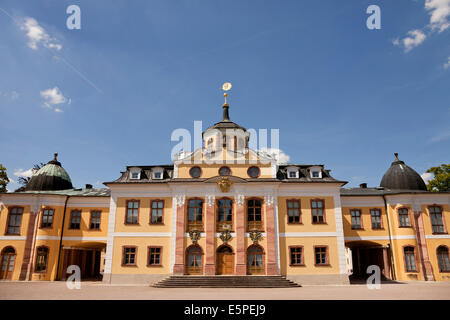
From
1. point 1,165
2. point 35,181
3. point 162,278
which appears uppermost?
point 1,165

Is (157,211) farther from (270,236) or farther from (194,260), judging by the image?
(270,236)

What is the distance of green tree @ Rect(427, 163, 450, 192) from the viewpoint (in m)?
40.3

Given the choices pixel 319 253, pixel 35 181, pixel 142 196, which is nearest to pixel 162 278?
pixel 142 196

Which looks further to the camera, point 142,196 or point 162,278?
point 142,196

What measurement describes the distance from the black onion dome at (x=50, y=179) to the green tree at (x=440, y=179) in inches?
1779

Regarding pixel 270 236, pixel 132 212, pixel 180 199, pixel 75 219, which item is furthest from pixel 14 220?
pixel 270 236

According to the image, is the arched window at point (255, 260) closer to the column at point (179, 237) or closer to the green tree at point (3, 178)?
the column at point (179, 237)

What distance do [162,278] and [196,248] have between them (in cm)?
377

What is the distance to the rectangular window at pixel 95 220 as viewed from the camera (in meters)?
30.6

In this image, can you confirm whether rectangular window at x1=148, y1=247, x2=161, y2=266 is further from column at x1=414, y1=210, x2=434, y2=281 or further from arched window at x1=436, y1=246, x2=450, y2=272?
arched window at x1=436, y1=246, x2=450, y2=272

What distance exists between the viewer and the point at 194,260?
27.0 metres

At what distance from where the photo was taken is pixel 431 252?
93.6ft
